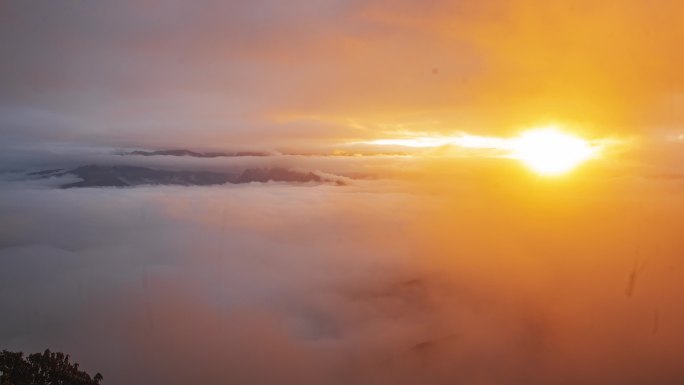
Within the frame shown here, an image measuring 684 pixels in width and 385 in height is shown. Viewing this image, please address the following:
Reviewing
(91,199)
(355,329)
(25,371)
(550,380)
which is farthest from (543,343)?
(91,199)

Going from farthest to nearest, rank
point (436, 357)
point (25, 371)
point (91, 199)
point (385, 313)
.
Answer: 1. point (91, 199)
2. point (385, 313)
3. point (436, 357)
4. point (25, 371)

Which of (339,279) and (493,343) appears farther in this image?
(339,279)

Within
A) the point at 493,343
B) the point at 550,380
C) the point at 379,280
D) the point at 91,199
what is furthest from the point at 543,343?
the point at 91,199

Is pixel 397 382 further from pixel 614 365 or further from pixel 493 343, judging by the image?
pixel 614 365

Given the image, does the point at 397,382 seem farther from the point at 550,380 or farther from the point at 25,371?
the point at 25,371

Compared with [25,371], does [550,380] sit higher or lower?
lower

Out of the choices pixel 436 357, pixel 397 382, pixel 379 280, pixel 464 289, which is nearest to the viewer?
pixel 397 382

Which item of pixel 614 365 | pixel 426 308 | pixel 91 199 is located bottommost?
pixel 426 308
